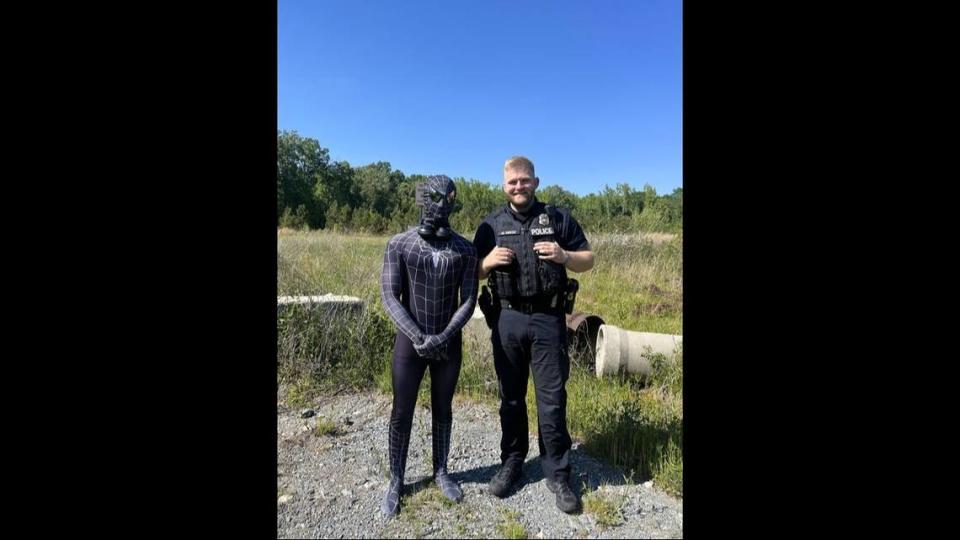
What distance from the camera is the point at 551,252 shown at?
108 inches

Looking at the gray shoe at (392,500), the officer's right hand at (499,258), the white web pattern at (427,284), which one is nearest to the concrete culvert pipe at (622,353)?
the officer's right hand at (499,258)

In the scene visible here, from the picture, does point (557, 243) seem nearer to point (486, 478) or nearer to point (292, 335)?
point (486, 478)

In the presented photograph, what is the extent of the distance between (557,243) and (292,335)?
356 centimetres

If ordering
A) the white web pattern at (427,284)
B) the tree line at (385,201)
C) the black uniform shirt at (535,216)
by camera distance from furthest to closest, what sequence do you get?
the tree line at (385,201) < the black uniform shirt at (535,216) < the white web pattern at (427,284)

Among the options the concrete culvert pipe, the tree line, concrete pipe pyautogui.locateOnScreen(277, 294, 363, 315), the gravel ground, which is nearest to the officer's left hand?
the gravel ground

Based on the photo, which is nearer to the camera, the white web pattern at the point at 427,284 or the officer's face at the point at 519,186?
the white web pattern at the point at 427,284

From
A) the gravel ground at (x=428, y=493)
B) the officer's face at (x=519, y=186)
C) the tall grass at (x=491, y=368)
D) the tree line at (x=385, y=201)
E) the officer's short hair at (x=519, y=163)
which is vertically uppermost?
the tree line at (x=385, y=201)

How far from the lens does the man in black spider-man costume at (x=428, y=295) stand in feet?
8.70

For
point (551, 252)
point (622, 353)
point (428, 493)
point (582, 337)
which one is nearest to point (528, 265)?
point (551, 252)

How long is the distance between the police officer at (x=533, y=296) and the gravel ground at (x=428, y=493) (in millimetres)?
181

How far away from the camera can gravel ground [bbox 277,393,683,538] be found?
268 cm

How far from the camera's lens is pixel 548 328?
9.25 feet

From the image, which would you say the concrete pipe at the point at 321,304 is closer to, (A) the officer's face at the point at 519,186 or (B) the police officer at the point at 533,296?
(B) the police officer at the point at 533,296
